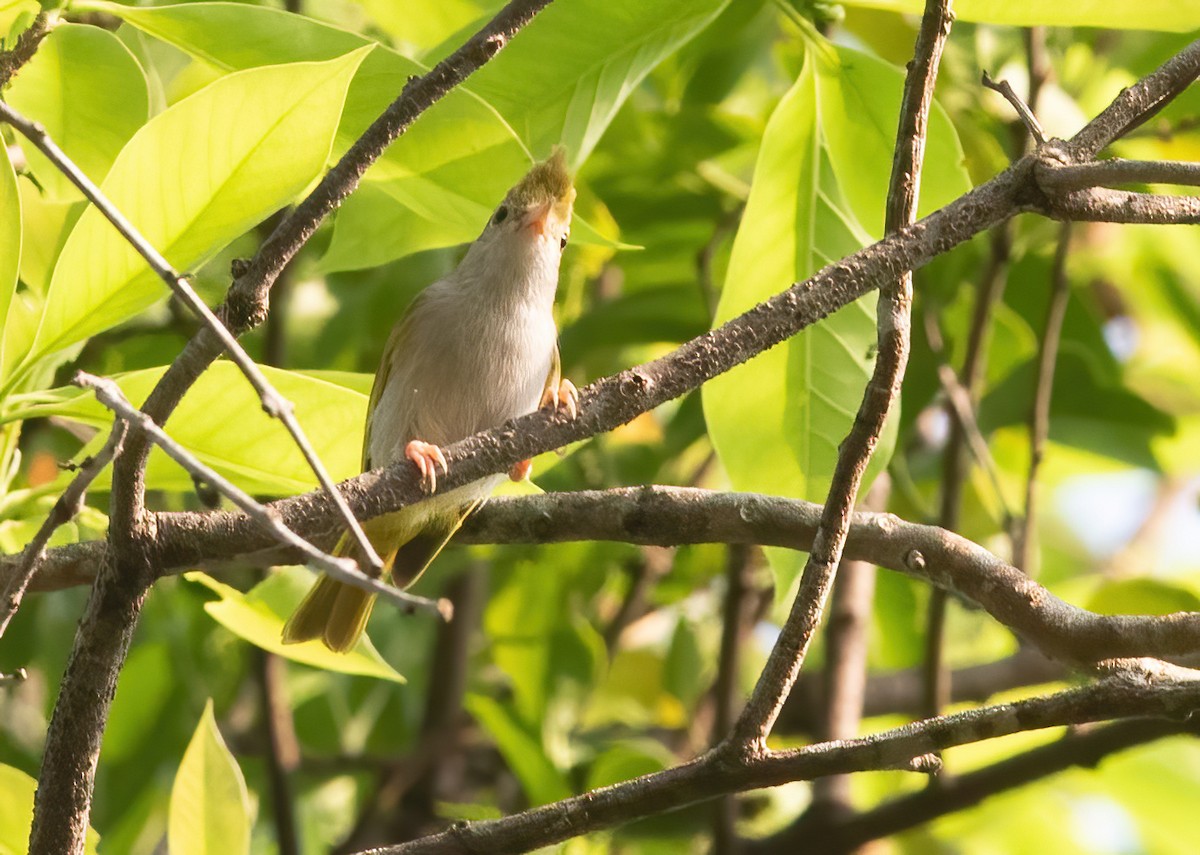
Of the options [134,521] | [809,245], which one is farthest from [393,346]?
[134,521]

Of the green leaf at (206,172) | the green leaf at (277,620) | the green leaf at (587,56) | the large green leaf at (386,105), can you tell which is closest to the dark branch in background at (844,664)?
the green leaf at (277,620)

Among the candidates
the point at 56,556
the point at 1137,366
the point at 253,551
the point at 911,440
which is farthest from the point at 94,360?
the point at 1137,366

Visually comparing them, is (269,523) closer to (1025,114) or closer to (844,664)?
(1025,114)

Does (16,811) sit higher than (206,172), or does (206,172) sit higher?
(206,172)

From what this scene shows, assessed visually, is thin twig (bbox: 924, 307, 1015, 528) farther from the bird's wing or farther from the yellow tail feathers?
the yellow tail feathers

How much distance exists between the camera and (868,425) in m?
1.14

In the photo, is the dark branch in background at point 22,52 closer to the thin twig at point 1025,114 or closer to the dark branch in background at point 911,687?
the thin twig at point 1025,114

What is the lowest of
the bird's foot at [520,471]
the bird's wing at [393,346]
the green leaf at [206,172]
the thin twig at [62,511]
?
the thin twig at [62,511]

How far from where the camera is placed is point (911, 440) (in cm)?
291

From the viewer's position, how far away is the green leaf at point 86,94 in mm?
1438

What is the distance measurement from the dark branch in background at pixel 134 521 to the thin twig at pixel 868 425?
13.3 inches

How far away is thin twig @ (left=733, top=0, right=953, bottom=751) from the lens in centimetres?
111

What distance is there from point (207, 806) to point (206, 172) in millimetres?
643

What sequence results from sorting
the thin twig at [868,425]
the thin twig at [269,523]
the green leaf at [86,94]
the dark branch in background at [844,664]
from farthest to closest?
the dark branch in background at [844,664]
the green leaf at [86,94]
the thin twig at [868,425]
the thin twig at [269,523]
